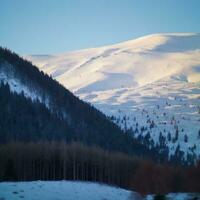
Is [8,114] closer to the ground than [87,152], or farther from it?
farther from it

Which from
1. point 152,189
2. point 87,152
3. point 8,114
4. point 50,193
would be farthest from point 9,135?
point 50,193

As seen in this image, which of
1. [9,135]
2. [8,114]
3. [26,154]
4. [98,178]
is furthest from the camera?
[8,114]

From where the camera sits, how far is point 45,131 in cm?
19988

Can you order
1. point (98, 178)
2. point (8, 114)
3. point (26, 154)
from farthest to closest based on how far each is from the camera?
point (8, 114) < point (98, 178) < point (26, 154)

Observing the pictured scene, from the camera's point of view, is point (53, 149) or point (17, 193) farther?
point (53, 149)

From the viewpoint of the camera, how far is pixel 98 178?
132 metres

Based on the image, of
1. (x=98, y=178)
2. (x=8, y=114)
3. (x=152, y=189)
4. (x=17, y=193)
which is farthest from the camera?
(x=8, y=114)

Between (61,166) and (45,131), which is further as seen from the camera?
(45,131)

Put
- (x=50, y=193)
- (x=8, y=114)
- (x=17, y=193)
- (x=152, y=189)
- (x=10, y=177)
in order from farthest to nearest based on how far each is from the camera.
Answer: (x=8, y=114) → (x=10, y=177) → (x=152, y=189) → (x=50, y=193) → (x=17, y=193)

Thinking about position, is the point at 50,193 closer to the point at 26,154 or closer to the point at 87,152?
the point at 26,154

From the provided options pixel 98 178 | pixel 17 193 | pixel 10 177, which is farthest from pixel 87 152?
pixel 17 193

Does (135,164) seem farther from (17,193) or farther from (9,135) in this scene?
(17,193)

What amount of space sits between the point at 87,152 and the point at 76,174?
8.66 metres

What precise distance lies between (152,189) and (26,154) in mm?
48384
